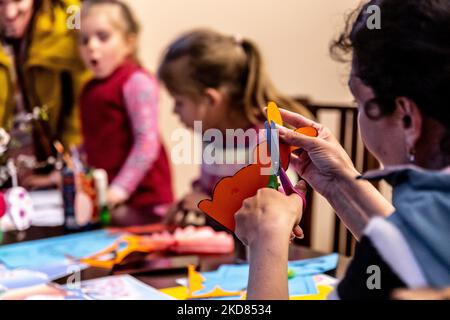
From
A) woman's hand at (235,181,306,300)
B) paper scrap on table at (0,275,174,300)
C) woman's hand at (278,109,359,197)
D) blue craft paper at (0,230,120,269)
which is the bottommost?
blue craft paper at (0,230,120,269)

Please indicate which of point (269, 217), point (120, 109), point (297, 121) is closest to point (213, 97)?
point (120, 109)

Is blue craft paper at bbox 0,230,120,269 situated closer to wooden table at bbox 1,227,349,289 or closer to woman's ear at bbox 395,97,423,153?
wooden table at bbox 1,227,349,289

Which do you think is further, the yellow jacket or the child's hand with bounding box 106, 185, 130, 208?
the yellow jacket

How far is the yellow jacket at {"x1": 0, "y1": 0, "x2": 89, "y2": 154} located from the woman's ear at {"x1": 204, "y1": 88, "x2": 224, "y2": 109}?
598 millimetres

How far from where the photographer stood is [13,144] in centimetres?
170

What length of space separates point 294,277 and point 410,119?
51cm

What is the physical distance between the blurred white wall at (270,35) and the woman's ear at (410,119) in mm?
1738

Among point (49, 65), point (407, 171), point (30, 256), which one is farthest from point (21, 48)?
point (407, 171)

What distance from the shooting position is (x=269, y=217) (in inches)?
25.9

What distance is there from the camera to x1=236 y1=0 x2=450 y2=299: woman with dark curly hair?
1.75 feet

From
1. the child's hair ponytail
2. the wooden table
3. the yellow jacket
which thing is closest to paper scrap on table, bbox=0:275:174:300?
the wooden table

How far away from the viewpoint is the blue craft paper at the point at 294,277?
1.01 metres

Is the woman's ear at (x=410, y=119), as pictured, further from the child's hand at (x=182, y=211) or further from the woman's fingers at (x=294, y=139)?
the child's hand at (x=182, y=211)

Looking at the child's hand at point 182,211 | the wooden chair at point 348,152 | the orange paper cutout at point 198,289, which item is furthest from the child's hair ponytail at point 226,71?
the orange paper cutout at point 198,289
